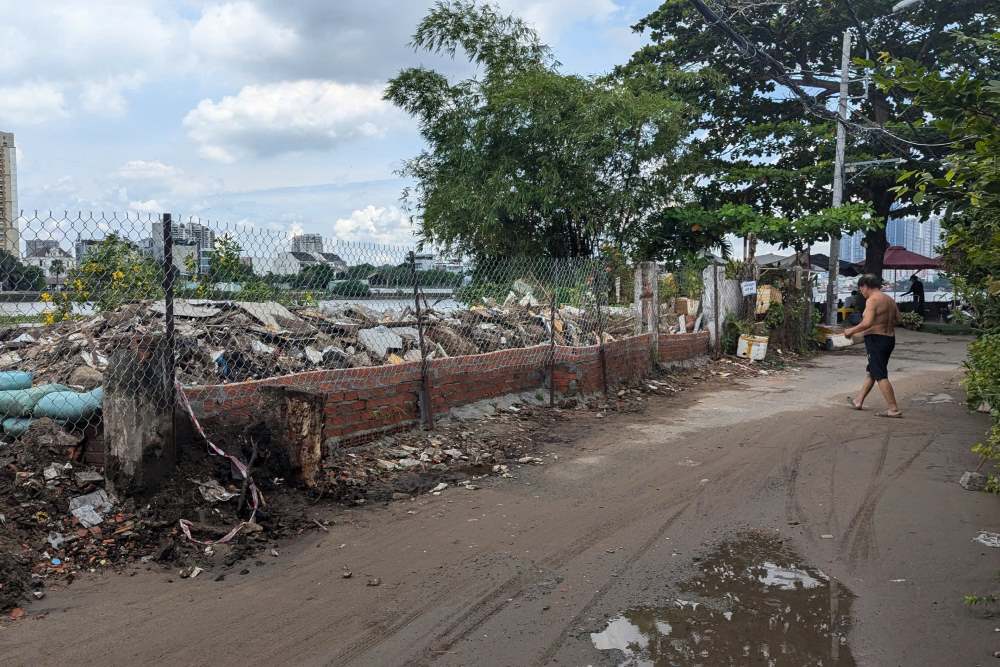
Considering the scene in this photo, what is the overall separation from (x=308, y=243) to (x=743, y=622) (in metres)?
4.23

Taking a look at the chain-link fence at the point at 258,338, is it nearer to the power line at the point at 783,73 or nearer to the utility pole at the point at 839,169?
the power line at the point at 783,73

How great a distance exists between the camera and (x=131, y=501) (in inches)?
176

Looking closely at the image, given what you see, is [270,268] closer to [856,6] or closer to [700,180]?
[700,180]

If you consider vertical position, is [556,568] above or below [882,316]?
below

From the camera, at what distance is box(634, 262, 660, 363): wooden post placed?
1123cm

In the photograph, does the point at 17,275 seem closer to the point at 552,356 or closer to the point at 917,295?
the point at 552,356

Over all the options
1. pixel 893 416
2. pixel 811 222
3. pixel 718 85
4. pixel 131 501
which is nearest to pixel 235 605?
pixel 131 501

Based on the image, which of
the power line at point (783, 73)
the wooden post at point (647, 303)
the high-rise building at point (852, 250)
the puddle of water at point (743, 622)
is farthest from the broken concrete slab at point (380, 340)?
the high-rise building at point (852, 250)

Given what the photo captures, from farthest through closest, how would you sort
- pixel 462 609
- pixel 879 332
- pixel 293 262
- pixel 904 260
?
pixel 904 260 < pixel 879 332 < pixel 293 262 < pixel 462 609

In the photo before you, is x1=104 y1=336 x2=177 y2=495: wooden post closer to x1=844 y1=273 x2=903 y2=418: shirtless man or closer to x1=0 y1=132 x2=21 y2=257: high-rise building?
x1=0 y1=132 x2=21 y2=257: high-rise building

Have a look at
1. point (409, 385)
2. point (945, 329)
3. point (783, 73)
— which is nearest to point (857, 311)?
point (945, 329)

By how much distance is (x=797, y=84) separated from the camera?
2084 centimetres

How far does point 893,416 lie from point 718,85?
14732mm

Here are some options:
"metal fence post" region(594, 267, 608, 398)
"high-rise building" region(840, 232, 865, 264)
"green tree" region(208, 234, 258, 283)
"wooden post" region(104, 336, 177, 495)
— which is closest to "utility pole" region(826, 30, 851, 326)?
"high-rise building" region(840, 232, 865, 264)
